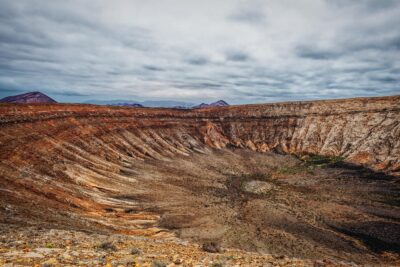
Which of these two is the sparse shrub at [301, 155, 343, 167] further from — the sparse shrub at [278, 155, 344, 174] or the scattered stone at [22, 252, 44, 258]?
the scattered stone at [22, 252, 44, 258]

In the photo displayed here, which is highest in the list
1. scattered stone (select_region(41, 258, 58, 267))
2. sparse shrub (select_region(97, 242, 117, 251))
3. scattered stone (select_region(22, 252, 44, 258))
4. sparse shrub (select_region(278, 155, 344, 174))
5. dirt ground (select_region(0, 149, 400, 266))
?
scattered stone (select_region(41, 258, 58, 267))

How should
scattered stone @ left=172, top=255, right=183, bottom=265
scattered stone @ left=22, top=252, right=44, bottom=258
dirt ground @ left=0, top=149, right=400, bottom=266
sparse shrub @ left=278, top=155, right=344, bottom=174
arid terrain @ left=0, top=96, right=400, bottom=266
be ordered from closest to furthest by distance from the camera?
scattered stone @ left=22, top=252, right=44, bottom=258 → scattered stone @ left=172, top=255, right=183, bottom=265 → arid terrain @ left=0, top=96, right=400, bottom=266 → dirt ground @ left=0, top=149, right=400, bottom=266 → sparse shrub @ left=278, top=155, right=344, bottom=174

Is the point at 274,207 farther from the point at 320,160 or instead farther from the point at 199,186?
the point at 320,160

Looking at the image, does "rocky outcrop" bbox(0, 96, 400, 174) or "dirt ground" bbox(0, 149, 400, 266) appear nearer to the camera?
"dirt ground" bbox(0, 149, 400, 266)

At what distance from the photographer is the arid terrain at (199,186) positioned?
55.0ft

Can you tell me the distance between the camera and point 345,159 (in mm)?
A: 66375

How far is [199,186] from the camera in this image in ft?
163

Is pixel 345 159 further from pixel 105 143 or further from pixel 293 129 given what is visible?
pixel 105 143

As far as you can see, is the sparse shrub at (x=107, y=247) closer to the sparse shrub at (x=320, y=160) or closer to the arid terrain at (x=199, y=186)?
the arid terrain at (x=199, y=186)

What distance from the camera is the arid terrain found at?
55.0 feet

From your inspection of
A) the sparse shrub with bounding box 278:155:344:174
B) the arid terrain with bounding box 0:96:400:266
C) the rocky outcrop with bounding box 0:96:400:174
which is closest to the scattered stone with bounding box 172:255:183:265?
the arid terrain with bounding box 0:96:400:266

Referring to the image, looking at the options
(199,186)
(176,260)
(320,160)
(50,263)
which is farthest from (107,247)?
(320,160)

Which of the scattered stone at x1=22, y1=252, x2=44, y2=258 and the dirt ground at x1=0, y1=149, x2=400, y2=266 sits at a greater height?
the scattered stone at x1=22, y1=252, x2=44, y2=258

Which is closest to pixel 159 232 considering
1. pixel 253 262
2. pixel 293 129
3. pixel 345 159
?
pixel 253 262
